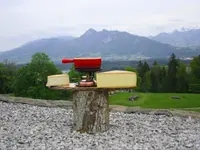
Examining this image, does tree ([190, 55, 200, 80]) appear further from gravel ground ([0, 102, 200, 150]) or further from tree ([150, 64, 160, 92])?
gravel ground ([0, 102, 200, 150])

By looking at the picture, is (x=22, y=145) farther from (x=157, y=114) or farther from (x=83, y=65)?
(x=157, y=114)

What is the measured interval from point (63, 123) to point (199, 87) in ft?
110

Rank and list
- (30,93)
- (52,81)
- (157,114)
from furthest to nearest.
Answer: (30,93) → (157,114) → (52,81)

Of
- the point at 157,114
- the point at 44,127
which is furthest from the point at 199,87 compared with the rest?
the point at 44,127

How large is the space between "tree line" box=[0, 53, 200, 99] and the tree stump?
1358mm

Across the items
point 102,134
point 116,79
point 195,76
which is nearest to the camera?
point 116,79

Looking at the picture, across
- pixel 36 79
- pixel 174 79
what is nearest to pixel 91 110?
pixel 36 79

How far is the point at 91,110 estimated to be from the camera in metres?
5.63

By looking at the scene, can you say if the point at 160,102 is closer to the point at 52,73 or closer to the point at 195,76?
the point at 52,73

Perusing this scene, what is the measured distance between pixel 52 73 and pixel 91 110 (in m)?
15.1

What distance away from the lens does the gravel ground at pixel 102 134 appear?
15.9 ft

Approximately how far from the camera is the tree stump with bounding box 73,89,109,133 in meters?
5.61

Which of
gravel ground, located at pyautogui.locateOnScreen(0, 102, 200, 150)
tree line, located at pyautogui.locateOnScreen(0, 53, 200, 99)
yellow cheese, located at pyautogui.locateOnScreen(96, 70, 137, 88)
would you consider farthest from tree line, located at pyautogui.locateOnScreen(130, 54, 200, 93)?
yellow cheese, located at pyautogui.locateOnScreen(96, 70, 137, 88)

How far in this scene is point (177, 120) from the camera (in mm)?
6848
